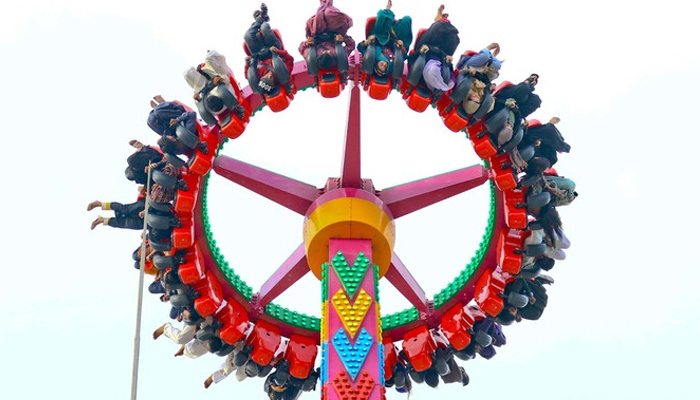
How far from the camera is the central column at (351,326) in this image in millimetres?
13906

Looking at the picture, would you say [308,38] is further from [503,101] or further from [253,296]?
[253,296]

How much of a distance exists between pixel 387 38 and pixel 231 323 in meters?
5.08

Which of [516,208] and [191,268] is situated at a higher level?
[516,208]

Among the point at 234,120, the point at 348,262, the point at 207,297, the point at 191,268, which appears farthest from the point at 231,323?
the point at 234,120

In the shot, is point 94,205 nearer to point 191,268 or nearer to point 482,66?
point 191,268

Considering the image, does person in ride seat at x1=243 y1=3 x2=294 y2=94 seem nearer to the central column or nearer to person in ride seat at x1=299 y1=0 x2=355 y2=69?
person in ride seat at x1=299 y1=0 x2=355 y2=69

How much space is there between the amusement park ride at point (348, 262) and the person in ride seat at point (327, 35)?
20 cm

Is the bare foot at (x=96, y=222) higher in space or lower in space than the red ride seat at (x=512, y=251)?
higher

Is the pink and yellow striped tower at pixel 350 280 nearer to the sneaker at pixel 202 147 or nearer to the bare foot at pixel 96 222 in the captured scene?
the sneaker at pixel 202 147

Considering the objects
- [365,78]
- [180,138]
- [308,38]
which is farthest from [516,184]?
[180,138]

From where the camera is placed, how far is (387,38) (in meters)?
14.5

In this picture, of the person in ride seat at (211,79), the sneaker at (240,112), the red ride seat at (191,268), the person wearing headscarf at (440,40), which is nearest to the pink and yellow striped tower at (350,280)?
the red ride seat at (191,268)

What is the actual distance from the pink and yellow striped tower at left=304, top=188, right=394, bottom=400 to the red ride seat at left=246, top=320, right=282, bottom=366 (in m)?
1.42

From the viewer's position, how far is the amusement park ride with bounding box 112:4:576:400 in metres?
14.4
